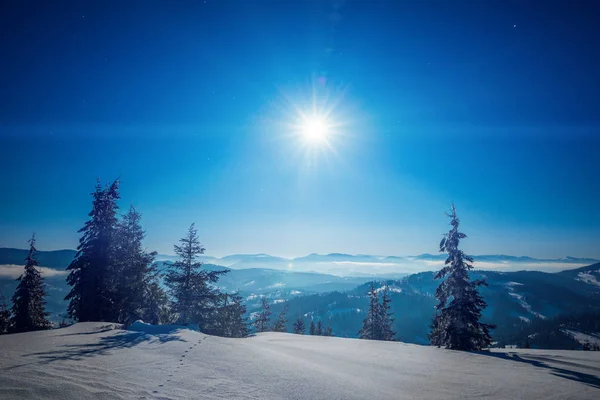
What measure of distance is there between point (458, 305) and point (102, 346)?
2028cm

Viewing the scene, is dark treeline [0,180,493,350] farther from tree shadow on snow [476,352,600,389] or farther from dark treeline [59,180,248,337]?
tree shadow on snow [476,352,600,389]

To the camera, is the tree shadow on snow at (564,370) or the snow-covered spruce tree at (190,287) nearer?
the tree shadow on snow at (564,370)

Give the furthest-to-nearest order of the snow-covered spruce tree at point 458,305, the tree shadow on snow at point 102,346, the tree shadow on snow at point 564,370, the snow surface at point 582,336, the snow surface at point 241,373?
the snow surface at point 582,336, the snow-covered spruce tree at point 458,305, the tree shadow on snow at point 564,370, the tree shadow on snow at point 102,346, the snow surface at point 241,373

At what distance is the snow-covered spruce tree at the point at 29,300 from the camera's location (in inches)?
1081

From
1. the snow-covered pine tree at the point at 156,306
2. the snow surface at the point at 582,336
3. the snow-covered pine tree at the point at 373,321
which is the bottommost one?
the snow surface at the point at 582,336

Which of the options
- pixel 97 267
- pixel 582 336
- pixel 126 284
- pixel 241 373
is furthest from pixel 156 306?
pixel 582 336

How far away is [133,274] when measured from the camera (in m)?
25.0

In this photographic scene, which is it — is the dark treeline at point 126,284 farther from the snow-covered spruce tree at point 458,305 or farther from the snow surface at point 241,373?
the snow surface at point 241,373

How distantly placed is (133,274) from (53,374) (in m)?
22.1

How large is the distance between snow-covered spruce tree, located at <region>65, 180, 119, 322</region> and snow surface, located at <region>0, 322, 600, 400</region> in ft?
53.2

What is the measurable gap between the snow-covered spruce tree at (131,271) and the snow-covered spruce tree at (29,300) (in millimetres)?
11404

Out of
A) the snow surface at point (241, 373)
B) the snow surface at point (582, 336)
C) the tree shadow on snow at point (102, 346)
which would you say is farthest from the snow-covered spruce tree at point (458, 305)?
the snow surface at point (582, 336)

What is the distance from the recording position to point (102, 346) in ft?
29.3


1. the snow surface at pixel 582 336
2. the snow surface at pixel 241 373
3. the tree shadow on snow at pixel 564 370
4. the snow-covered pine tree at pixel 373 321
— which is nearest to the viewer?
the snow surface at pixel 241 373
